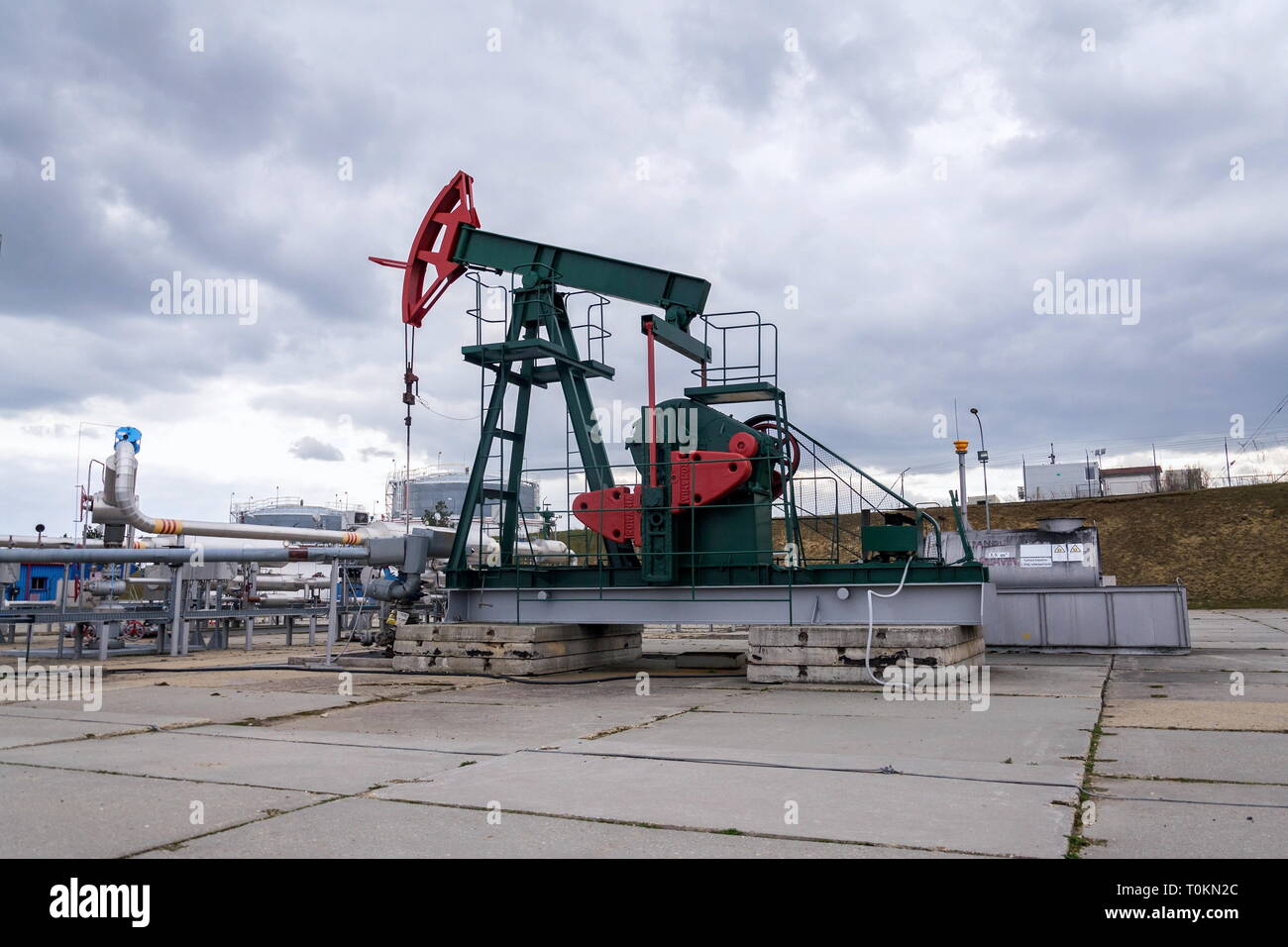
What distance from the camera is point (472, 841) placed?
3.92 metres

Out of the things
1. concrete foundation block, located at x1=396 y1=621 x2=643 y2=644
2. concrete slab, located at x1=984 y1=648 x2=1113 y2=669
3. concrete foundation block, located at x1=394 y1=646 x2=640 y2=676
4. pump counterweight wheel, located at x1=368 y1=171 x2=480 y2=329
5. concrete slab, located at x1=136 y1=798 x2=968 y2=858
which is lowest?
concrete slab, located at x1=984 y1=648 x2=1113 y2=669

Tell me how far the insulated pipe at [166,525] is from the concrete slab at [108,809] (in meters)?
9.85

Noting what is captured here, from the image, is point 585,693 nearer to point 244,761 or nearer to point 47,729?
point 244,761

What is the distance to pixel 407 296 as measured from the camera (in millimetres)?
14289

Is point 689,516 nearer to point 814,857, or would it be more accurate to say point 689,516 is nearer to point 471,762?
point 471,762

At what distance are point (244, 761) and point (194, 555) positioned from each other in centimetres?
1087

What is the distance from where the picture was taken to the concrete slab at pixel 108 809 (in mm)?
3888

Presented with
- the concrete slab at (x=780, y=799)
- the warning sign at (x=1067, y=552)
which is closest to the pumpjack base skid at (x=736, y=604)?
the concrete slab at (x=780, y=799)

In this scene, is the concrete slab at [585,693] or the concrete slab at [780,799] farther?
the concrete slab at [585,693]

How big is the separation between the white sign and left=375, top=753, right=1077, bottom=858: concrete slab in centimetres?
1496

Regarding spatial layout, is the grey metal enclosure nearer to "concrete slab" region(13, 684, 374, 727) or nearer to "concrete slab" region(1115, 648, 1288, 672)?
"concrete slab" region(1115, 648, 1288, 672)

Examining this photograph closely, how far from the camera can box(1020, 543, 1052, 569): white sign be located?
18844mm

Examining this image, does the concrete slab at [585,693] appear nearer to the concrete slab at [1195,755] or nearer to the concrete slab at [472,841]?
the concrete slab at [1195,755]

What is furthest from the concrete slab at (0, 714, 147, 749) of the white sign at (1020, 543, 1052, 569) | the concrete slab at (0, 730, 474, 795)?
the white sign at (1020, 543, 1052, 569)
